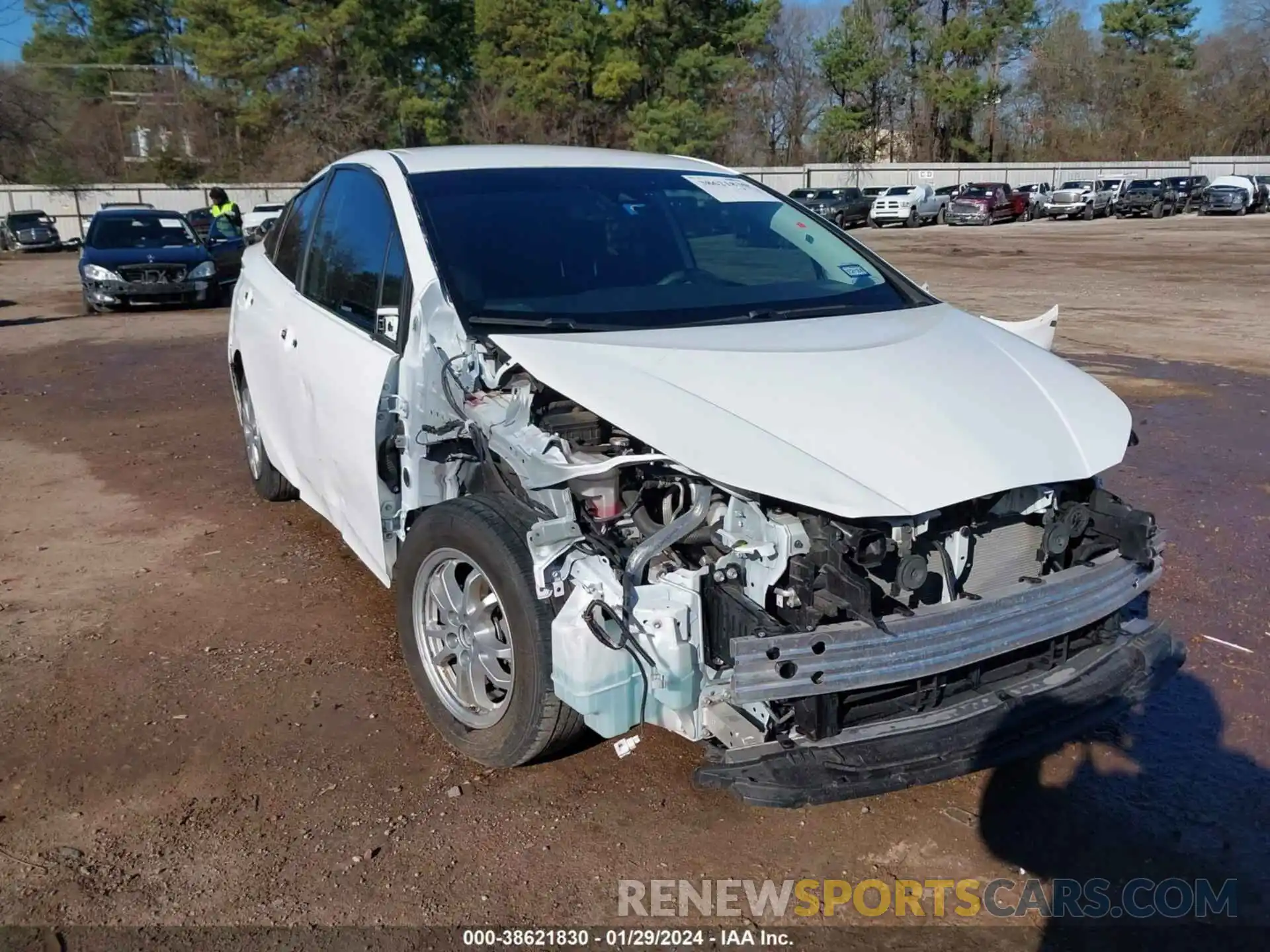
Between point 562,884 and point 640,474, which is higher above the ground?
point 640,474

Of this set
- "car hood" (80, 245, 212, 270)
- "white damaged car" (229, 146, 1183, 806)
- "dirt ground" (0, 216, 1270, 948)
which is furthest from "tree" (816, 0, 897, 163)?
"white damaged car" (229, 146, 1183, 806)

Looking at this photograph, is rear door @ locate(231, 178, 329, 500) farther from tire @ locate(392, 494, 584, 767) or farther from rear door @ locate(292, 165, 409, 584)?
tire @ locate(392, 494, 584, 767)

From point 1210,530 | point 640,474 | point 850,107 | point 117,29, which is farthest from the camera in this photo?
point 850,107

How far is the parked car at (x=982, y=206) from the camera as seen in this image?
135ft

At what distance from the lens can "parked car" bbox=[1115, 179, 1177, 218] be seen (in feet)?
146

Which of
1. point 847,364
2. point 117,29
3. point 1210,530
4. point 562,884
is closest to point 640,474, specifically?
point 847,364

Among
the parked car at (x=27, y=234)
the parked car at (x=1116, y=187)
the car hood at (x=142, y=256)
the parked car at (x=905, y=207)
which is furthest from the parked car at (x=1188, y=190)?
the parked car at (x=27, y=234)

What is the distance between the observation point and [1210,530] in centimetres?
549

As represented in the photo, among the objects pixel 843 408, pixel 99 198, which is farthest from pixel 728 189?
pixel 99 198

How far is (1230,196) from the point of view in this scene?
44781mm

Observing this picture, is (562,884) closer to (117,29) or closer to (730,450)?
(730,450)

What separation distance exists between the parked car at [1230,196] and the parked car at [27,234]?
44669 mm

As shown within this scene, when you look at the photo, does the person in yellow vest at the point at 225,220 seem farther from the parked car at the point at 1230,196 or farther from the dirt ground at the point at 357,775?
the parked car at the point at 1230,196

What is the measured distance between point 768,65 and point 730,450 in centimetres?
6081
